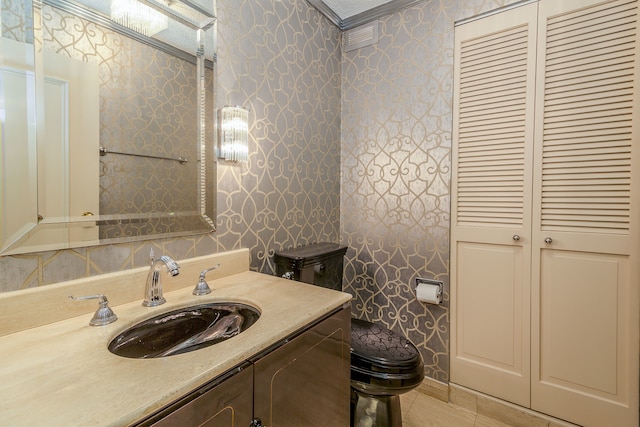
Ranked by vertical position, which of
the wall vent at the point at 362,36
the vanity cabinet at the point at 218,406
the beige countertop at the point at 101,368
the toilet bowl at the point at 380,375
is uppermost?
the wall vent at the point at 362,36

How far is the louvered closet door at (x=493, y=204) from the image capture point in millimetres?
1580

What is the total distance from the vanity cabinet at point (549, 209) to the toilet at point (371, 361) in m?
0.55

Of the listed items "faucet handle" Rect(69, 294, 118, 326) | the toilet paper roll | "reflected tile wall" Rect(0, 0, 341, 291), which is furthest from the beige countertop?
the toilet paper roll

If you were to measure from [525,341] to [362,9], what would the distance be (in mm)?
2193

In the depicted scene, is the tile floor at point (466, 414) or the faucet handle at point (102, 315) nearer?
the faucet handle at point (102, 315)

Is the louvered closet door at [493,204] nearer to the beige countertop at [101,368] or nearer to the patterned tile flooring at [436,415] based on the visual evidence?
the patterned tile flooring at [436,415]

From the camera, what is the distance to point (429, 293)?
176 cm

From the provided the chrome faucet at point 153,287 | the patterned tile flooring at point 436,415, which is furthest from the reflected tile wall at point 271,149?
the patterned tile flooring at point 436,415

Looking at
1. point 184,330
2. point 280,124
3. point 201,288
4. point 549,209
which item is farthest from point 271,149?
point 549,209

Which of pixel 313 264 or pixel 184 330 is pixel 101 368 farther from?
pixel 313 264

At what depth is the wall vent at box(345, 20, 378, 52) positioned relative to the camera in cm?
199

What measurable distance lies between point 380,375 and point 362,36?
2.03 meters

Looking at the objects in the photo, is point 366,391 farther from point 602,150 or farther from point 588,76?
point 588,76

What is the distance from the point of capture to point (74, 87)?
96 centimetres
